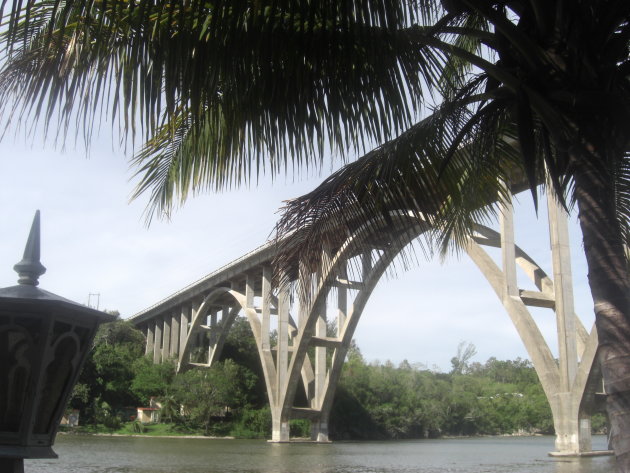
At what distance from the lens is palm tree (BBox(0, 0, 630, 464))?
2.81 meters

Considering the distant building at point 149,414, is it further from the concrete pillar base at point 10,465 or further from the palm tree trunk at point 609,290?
the palm tree trunk at point 609,290

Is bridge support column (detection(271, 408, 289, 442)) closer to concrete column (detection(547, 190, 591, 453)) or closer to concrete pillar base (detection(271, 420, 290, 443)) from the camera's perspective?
concrete pillar base (detection(271, 420, 290, 443))

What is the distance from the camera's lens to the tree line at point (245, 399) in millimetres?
37750

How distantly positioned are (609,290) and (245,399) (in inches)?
1487

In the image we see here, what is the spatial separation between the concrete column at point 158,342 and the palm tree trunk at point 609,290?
144 feet

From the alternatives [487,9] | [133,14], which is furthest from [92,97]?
[487,9]

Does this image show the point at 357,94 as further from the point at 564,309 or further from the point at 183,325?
the point at 183,325

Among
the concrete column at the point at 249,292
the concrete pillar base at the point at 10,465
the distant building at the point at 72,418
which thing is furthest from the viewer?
the distant building at the point at 72,418

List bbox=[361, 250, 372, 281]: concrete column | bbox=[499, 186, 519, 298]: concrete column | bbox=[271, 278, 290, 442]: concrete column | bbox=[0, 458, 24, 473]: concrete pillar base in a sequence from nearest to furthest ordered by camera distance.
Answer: bbox=[0, 458, 24, 473]: concrete pillar base
bbox=[361, 250, 372, 281]: concrete column
bbox=[499, 186, 519, 298]: concrete column
bbox=[271, 278, 290, 442]: concrete column

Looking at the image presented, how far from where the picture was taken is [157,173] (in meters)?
4.07

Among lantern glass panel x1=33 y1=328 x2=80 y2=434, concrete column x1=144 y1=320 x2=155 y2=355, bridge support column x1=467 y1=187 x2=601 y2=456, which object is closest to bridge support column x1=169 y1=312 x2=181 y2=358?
concrete column x1=144 y1=320 x2=155 y2=355

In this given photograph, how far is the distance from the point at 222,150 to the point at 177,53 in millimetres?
774

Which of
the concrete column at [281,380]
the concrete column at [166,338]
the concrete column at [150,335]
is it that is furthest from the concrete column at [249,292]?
the concrete column at [150,335]

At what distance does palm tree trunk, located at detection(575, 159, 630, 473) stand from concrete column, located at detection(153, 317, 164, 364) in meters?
43.9
